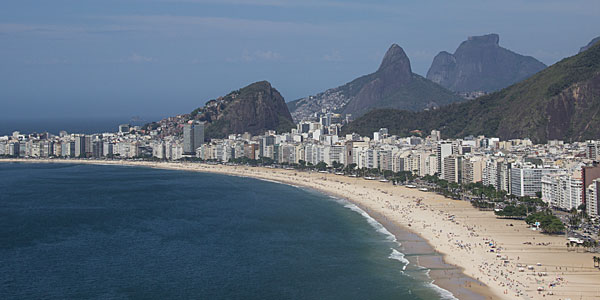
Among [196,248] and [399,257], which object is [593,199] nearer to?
[399,257]

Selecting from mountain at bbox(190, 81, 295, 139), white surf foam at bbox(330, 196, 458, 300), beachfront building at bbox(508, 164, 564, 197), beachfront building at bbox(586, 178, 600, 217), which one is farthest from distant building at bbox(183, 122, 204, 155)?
beachfront building at bbox(586, 178, 600, 217)

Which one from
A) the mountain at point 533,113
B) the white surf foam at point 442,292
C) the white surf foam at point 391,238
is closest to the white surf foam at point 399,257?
the white surf foam at point 391,238

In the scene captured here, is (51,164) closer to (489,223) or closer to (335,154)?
(335,154)

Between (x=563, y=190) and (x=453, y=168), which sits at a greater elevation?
(x=453, y=168)

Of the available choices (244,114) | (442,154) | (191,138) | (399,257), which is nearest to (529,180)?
(442,154)

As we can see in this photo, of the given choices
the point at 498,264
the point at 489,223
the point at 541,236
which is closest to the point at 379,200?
the point at 489,223
